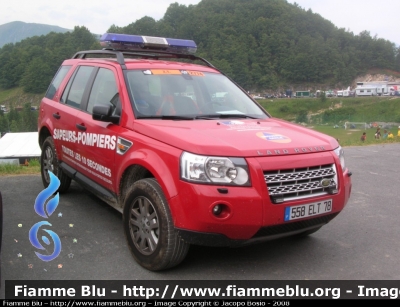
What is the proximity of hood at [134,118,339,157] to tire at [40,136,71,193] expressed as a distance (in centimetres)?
225

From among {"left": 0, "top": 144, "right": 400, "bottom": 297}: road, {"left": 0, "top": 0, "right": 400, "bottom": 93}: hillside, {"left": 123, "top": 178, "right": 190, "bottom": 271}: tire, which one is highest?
{"left": 0, "top": 0, "right": 400, "bottom": 93}: hillside

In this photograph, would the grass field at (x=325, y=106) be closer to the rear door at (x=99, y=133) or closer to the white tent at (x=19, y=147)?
the white tent at (x=19, y=147)

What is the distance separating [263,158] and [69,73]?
3.53 meters

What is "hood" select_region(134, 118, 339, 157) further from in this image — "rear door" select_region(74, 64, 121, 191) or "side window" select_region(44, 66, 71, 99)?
"side window" select_region(44, 66, 71, 99)

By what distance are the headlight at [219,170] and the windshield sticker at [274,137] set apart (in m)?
0.49

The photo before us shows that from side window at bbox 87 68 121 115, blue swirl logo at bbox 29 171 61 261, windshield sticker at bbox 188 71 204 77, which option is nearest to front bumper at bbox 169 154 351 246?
blue swirl logo at bbox 29 171 61 261

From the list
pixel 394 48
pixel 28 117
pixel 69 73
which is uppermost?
pixel 394 48

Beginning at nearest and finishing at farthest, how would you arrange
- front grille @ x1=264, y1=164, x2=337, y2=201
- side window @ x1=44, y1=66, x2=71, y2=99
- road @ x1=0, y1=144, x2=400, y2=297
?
front grille @ x1=264, y1=164, x2=337, y2=201, road @ x1=0, y1=144, x2=400, y2=297, side window @ x1=44, y1=66, x2=71, y2=99

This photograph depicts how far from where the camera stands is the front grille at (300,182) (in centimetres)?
333

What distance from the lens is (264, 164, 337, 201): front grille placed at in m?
3.33

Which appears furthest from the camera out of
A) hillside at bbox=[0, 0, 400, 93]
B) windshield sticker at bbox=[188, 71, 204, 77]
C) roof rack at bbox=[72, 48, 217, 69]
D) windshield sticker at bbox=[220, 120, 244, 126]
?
hillside at bbox=[0, 0, 400, 93]

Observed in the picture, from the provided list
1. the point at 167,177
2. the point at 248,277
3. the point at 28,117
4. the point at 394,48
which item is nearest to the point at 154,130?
the point at 167,177

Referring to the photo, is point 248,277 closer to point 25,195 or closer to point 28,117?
point 25,195

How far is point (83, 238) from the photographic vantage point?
439 cm
